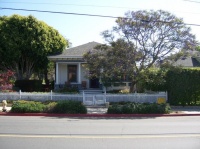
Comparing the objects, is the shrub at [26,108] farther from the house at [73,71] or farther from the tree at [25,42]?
the tree at [25,42]

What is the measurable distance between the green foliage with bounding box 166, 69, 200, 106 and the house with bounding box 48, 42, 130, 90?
6.82 m

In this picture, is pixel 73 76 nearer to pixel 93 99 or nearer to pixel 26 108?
pixel 93 99

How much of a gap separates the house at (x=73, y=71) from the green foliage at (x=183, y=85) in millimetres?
6823

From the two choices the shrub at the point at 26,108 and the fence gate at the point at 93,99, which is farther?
the fence gate at the point at 93,99

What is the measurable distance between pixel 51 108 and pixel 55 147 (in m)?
9.88

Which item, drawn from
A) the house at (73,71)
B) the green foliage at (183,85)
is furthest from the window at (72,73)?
the green foliage at (183,85)

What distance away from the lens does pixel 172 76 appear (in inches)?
867

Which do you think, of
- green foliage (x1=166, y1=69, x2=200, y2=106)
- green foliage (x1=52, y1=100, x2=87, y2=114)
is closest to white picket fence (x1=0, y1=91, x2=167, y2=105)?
green foliage (x1=166, y1=69, x2=200, y2=106)

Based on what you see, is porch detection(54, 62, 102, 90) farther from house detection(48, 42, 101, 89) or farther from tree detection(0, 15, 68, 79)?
tree detection(0, 15, 68, 79)

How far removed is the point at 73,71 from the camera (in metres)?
30.6

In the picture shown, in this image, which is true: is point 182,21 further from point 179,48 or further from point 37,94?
point 37,94

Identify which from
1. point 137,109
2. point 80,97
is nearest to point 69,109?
point 137,109

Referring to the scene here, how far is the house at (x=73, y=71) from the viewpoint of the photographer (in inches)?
1113

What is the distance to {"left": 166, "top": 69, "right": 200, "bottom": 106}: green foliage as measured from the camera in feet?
71.8
